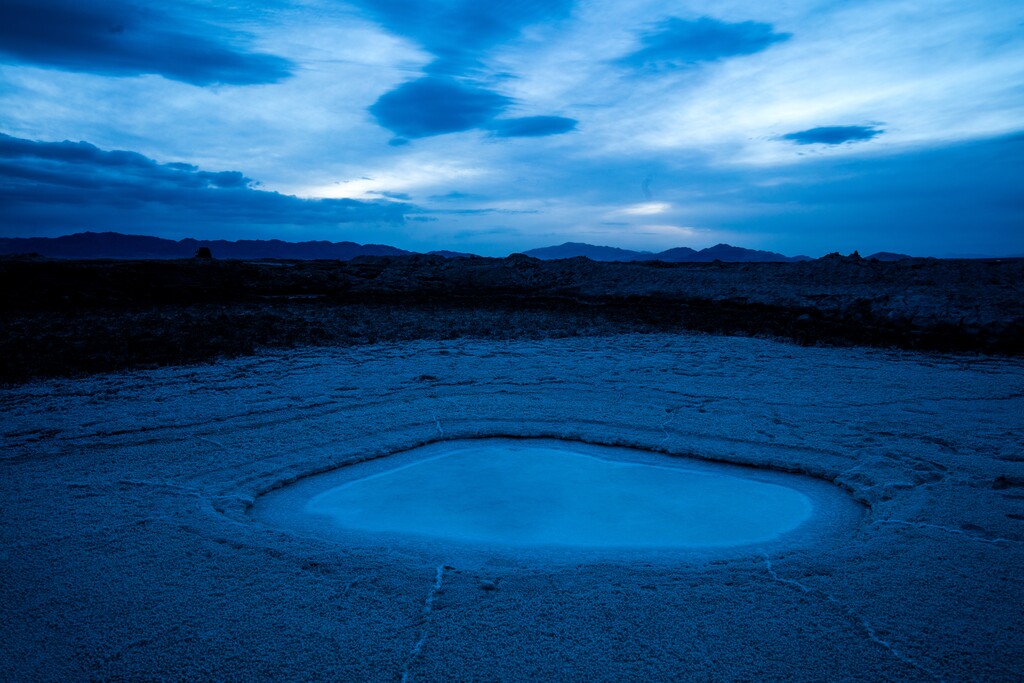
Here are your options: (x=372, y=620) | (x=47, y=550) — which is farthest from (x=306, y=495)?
(x=372, y=620)

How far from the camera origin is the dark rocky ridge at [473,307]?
975 centimetres

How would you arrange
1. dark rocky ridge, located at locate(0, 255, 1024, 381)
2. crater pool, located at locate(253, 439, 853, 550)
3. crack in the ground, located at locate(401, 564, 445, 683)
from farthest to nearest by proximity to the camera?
dark rocky ridge, located at locate(0, 255, 1024, 381) → crater pool, located at locate(253, 439, 853, 550) → crack in the ground, located at locate(401, 564, 445, 683)

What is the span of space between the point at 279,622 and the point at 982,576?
119 inches

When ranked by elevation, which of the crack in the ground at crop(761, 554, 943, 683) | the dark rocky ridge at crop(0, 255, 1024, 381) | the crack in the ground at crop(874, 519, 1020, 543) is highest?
the dark rocky ridge at crop(0, 255, 1024, 381)

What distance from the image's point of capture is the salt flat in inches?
90.4

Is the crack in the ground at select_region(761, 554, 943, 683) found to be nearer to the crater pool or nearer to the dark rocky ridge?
the crater pool

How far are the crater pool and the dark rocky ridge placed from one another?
523 centimetres

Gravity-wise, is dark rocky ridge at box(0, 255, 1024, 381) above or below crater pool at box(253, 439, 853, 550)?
above

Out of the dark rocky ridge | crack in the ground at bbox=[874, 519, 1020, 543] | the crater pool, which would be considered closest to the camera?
crack in the ground at bbox=[874, 519, 1020, 543]

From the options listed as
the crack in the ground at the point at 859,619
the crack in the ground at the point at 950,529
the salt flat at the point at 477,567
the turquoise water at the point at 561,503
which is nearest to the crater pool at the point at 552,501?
the turquoise water at the point at 561,503

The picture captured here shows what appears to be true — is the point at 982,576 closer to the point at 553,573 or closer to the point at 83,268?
the point at 553,573

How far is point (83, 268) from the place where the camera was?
758 inches

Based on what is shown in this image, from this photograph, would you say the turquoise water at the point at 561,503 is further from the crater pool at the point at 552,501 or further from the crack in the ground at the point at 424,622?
the crack in the ground at the point at 424,622

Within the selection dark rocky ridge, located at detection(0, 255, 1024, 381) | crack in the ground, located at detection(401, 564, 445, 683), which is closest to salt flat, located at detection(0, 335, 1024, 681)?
crack in the ground, located at detection(401, 564, 445, 683)
